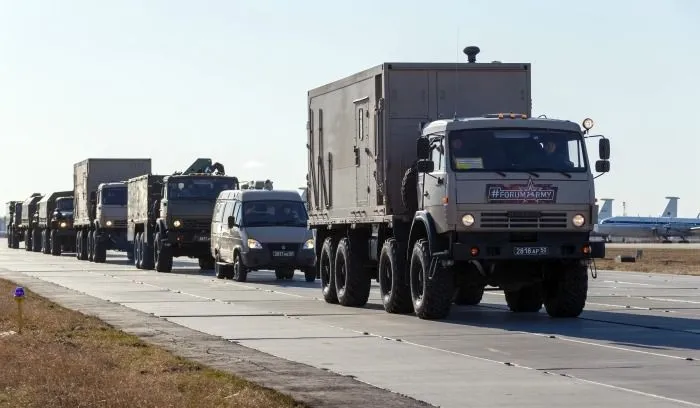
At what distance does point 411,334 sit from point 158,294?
12620 mm

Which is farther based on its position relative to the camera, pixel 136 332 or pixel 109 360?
pixel 136 332

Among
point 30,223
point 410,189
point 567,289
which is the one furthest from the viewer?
point 30,223

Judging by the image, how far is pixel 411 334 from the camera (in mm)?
20547

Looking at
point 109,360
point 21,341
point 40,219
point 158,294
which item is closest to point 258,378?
point 109,360

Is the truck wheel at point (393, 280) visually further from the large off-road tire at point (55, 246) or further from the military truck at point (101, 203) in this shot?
the large off-road tire at point (55, 246)

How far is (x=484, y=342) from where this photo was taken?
19.2 metres

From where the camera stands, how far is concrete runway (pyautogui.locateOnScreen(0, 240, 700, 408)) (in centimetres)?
1371

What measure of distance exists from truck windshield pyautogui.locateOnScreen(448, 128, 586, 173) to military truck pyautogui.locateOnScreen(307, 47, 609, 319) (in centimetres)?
1

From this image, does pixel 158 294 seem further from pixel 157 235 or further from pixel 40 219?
pixel 40 219

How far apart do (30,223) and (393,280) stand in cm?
6036

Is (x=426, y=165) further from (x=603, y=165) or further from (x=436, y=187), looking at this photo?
(x=603, y=165)

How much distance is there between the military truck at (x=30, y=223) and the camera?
79.6 meters

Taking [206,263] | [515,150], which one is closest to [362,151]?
[515,150]

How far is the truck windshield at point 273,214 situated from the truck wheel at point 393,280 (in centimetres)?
1452
